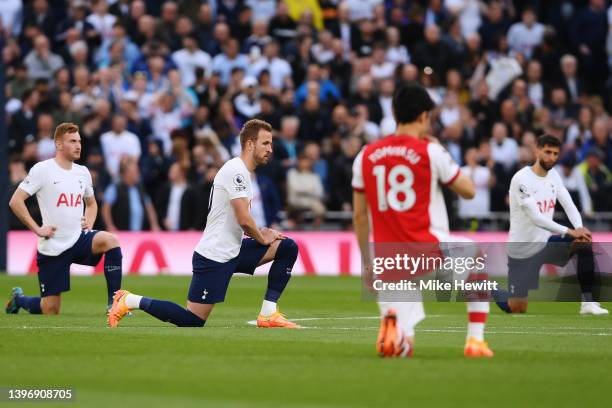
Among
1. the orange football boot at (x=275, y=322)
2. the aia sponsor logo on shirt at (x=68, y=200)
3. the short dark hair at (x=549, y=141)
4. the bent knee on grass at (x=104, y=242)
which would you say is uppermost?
the short dark hair at (x=549, y=141)

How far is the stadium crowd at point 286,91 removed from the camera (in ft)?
85.6

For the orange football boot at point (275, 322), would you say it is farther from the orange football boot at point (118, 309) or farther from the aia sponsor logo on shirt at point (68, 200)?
the aia sponsor logo on shirt at point (68, 200)

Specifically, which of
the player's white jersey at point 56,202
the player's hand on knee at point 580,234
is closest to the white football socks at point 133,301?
the player's white jersey at point 56,202

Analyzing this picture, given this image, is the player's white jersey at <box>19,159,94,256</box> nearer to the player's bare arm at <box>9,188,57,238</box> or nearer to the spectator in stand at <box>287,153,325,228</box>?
the player's bare arm at <box>9,188,57,238</box>

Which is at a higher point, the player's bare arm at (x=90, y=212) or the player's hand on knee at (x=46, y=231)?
the player's bare arm at (x=90, y=212)

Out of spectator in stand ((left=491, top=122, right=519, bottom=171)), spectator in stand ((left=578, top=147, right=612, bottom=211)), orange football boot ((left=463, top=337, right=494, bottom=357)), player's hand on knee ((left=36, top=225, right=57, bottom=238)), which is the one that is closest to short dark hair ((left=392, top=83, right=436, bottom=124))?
orange football boot ((left=463, top=337, right=494, bottom=357))

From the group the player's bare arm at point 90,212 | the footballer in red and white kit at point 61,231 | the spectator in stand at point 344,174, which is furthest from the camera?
the spectator in stand at point 344,174

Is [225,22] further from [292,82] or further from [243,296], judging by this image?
[243,296]

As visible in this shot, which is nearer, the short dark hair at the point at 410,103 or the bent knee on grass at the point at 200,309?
the short dark hair at the point at 410,103

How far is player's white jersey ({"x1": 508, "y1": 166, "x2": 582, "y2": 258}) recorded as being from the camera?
17016 mm

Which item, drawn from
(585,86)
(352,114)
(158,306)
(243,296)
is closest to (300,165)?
(352,114)

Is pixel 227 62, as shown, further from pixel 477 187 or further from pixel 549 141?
pixel 549 141

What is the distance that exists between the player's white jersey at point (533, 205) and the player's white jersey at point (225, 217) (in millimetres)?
4524

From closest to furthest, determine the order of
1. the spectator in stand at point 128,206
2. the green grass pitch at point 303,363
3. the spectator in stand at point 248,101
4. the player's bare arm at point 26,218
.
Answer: the green grass pitch at point 303,363, the player's bare arm at point 26,218, the spectator in stand at point 128,206, the spectator in stand at point 248,101
